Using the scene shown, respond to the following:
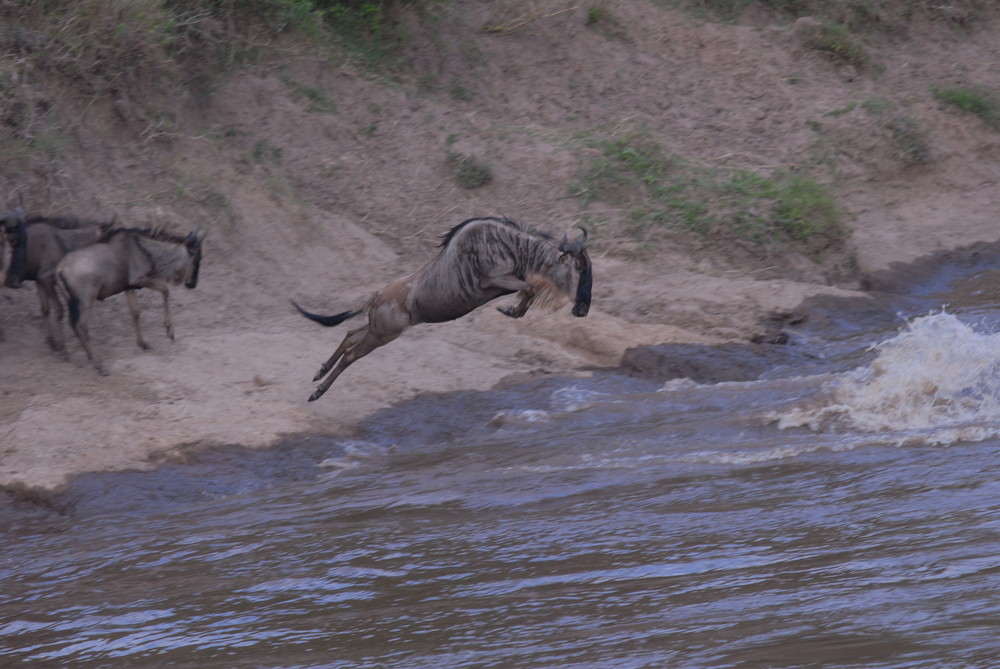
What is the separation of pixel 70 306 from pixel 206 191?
2697 mm

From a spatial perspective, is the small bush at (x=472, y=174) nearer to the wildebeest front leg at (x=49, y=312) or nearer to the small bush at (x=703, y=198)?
the small bush at (x=703, y=198)

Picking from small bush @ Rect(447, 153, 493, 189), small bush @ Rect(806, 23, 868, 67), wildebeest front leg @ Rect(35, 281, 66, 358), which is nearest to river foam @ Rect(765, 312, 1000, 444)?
small bush @ Rect(447, 153, 493, 189)

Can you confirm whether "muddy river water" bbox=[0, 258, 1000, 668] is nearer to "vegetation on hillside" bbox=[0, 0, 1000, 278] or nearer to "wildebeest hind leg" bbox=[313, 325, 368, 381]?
"wildebeest hind leg" bbox=[313, 325, 368, 381]

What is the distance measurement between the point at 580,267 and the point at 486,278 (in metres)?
0.62

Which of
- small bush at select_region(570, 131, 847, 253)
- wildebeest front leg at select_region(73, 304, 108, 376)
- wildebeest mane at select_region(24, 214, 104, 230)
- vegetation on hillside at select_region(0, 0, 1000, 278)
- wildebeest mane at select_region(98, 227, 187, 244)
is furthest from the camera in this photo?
small bush at select_region(570, 131, 847, 253)

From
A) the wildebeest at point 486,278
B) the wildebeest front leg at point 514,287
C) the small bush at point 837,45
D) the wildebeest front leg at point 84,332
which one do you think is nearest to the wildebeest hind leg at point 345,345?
the wildebeest at point 486,278

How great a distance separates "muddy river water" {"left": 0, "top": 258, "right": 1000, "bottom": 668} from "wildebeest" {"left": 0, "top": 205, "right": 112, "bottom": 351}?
6.87ft

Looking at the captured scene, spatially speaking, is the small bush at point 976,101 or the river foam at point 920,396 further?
the small bush at point 976,101

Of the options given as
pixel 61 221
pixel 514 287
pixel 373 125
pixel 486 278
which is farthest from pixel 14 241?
pixel 373 125

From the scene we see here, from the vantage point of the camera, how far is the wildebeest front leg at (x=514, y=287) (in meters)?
7.38

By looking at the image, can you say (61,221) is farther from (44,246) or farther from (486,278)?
(486,278)

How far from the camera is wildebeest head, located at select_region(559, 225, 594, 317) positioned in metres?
7.38

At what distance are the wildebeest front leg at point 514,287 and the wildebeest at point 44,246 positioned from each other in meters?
3.02

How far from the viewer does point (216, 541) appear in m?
5.93
